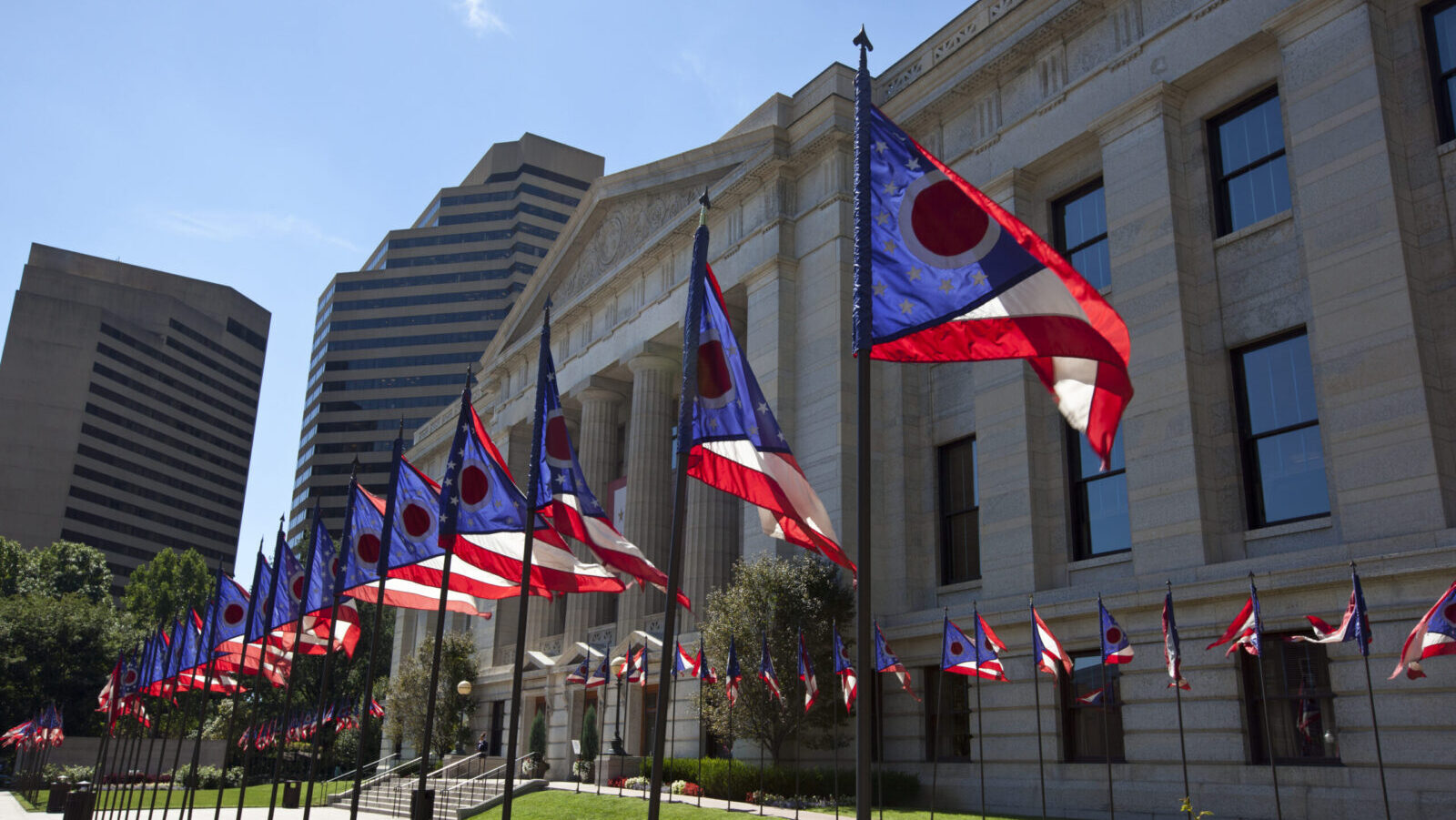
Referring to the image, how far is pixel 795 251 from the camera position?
1533 inches

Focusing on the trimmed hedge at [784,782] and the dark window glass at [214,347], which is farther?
the dark window glass at [214,347]

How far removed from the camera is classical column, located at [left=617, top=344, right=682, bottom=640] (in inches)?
1789

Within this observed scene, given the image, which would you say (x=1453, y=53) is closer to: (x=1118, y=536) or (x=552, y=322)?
(x=1118, y=536)

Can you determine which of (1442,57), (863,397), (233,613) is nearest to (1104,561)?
(1442,57)

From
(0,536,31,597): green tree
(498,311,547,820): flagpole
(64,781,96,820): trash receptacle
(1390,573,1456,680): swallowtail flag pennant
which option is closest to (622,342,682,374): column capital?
(64,781,96,820): trash receptacle

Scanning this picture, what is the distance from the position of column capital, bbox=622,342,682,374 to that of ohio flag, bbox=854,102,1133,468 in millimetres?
35526

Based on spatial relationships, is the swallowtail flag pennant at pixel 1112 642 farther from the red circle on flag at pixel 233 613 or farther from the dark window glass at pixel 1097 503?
the red circle on flag at pixel 233 613

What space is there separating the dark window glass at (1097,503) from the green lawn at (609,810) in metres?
7.10

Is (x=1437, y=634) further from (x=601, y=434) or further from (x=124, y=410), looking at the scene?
(x=124, y=410)

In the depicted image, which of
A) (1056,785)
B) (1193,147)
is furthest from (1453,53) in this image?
(1056,785)

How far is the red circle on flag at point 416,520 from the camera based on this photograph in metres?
19.7

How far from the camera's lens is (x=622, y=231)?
50.2 metres

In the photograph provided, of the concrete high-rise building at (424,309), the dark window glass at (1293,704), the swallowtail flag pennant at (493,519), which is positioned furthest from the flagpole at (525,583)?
the concrete high-rise building at (424,309)

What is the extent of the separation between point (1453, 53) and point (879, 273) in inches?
754
